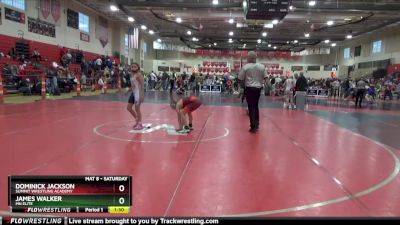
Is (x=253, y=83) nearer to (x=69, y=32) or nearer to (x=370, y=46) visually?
(x=69, y=32)

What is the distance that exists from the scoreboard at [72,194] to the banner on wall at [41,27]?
22.3 meters

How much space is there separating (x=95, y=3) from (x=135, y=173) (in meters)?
24.8

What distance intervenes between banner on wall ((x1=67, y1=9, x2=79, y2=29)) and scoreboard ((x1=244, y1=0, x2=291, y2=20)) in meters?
16.0

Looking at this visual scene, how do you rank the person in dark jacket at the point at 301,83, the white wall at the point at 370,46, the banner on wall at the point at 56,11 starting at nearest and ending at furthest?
the person in dark jacket at the point at 301,83 → the banner on wall at the point at 56,11 → the white wall at the point at 370,46

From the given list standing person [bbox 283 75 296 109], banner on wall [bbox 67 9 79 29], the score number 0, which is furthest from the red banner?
the score number 0

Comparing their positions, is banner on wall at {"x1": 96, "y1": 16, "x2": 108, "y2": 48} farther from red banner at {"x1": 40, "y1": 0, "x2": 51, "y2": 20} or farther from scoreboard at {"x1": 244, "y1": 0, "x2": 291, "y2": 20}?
scoreboard at {"x1": 244, "y1": 0, "x2": 291, "y2": 20}

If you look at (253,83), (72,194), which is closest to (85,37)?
(253,83)

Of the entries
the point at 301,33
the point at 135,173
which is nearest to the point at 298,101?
the point at 135,173

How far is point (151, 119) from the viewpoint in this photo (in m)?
10.6

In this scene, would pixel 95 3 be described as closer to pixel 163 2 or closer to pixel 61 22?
pixel 61 22

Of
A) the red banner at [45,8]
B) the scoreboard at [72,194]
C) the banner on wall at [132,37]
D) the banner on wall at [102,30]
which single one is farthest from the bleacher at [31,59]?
the scoreboard at [72,194]

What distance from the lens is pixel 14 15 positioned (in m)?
20.2

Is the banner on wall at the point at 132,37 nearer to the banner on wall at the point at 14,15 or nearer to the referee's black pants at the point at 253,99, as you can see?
the banner on wall at the point at 14,15

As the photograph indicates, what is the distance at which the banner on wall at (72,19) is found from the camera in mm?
26125
